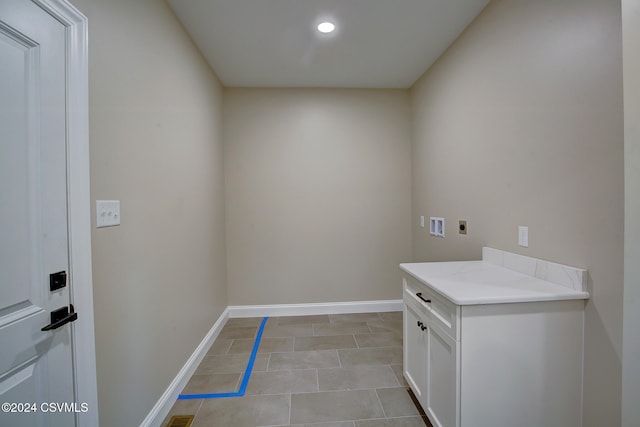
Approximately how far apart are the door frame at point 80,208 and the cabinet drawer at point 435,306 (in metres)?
1.61

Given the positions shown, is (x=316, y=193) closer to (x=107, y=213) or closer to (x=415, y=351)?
(x=415, y=351)

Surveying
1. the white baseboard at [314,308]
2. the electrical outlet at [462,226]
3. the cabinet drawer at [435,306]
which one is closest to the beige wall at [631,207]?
the cabinet drawer at [435,306]

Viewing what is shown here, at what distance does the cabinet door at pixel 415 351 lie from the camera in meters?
1.53

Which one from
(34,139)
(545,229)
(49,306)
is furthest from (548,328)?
(34,139)

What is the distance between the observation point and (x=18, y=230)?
862 millimetres

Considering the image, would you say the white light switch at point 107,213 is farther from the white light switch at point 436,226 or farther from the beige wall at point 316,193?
the white light switch at point 436,226

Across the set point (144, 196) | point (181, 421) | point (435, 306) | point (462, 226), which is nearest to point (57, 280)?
point (144, 196)

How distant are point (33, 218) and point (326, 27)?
217 cm

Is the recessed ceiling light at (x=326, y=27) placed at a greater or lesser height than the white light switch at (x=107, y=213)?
greater

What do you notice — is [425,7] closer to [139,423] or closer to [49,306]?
[49,306]

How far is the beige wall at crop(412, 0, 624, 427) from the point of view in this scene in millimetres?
1115

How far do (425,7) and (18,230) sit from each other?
2.55 meters

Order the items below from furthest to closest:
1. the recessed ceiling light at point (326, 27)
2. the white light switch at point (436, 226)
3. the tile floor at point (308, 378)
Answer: the white light switch at point (436, 226) < the recessed ceiling light at point (326, 27) < the tile floor at point (308, 378)

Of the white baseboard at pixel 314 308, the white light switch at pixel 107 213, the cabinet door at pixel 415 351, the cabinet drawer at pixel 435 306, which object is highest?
the white light switch at pixel 107 213
